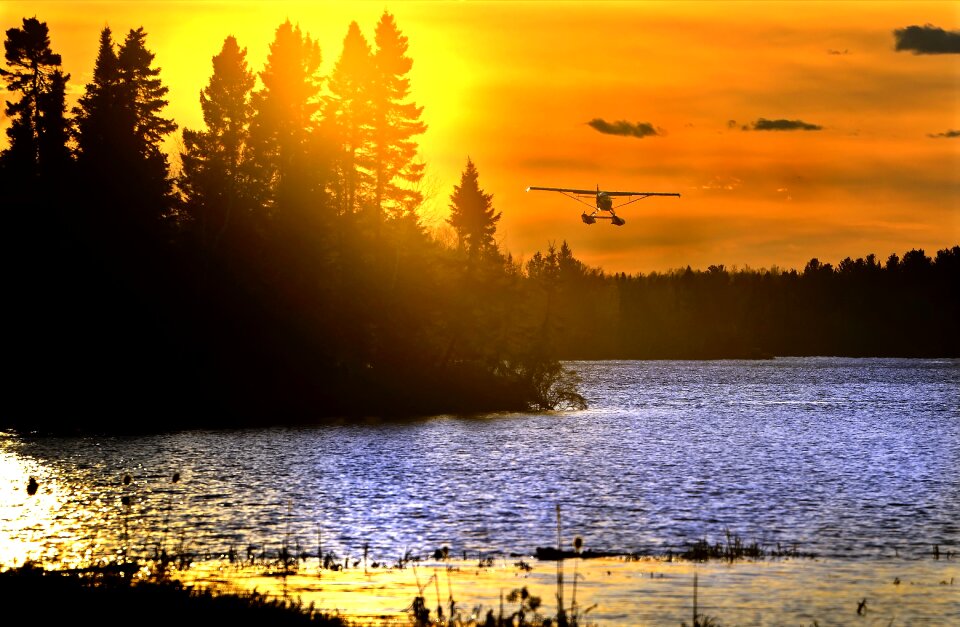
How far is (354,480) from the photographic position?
4753cm

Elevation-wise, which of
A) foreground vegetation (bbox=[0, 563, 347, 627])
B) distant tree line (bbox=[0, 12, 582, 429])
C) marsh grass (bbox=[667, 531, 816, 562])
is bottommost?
marsh grass (bbox=[667, 531, 816, 562])

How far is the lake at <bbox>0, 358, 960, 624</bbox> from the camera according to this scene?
30359 mm

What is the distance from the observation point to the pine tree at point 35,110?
84.9 metres

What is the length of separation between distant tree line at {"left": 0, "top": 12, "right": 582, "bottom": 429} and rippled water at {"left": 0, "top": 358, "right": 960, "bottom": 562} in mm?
5506

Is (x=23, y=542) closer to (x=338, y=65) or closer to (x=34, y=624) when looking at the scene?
(x=34, y=624)

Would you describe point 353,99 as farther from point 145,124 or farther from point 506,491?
point 506,491

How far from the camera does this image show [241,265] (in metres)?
82.9

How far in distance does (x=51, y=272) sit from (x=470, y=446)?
31.9 metres

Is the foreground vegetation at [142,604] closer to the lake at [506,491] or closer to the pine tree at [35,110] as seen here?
the lake at [506,491]

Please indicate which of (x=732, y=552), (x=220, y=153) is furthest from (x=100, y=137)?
(x=732, y=552)

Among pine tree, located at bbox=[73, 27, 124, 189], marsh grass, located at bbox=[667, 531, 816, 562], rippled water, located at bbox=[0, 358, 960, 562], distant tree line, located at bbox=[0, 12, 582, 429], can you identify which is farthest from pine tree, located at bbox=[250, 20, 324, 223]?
marsh grass, located at bbox=[667, 531, 816, 562]

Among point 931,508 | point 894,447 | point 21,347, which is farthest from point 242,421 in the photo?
point 931,508

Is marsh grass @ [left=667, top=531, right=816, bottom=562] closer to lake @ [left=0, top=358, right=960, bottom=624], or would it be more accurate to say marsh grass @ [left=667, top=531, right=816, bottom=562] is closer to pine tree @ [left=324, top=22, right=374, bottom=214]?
lake @ [left=0, top=358, right=960, bottom=624]

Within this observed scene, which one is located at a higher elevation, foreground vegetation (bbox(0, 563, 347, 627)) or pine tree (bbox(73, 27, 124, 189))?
pine tree (bbox(73, 27, 124, 189))
